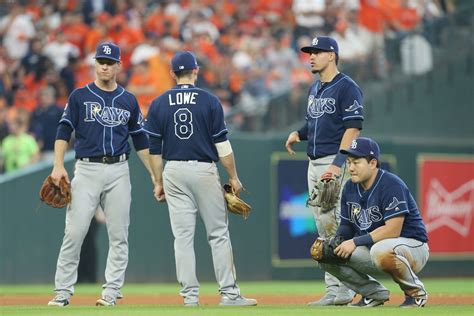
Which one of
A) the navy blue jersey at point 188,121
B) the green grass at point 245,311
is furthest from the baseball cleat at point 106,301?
the navy blue jersey at point 188,121

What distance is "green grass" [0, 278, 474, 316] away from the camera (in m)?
8.48

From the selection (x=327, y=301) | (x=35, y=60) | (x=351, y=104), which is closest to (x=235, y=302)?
(x=327, y=301)

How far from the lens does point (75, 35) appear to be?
18.4 meters

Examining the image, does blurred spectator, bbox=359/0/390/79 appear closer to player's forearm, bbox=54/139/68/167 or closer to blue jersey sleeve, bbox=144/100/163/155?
blue jersey sleeve, bbox=144/100/163/155

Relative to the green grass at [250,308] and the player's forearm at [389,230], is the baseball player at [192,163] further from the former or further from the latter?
the player's forearm at [389,230]

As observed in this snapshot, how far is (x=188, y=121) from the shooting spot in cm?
956

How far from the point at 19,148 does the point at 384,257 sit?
8.10m

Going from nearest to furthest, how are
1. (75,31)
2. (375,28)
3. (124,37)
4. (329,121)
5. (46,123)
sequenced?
(329,121) < (46,123) < (124,37) < (75,31) < (375,28)

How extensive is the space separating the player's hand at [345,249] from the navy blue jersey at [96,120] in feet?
6.97

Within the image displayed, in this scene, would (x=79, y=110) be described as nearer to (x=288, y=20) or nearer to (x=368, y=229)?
(x=368, y=229)

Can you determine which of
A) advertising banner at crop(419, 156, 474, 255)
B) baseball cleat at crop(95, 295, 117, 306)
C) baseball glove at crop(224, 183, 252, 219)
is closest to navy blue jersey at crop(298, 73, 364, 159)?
baseball glove at crop(224, 183, 252, 219)

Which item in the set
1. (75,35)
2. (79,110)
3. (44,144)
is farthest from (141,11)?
(79,110)

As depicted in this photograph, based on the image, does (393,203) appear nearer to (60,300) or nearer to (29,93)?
(60,300)

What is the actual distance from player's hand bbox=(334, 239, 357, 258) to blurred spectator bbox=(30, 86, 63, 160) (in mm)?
7559
